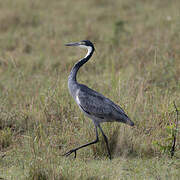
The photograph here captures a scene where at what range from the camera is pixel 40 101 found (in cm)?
697

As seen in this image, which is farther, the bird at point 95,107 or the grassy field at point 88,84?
the bird at point 95,107

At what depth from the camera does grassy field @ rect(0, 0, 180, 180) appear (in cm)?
521

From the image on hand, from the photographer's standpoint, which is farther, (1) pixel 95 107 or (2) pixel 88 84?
(2) pixel 88 84

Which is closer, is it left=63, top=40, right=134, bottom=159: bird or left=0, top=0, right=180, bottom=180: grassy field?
left=0, top=0, right=180, bottom=180: grassy field

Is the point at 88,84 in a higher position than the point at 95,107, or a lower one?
higher

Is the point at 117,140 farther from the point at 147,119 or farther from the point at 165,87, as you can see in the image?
the point at 165,87

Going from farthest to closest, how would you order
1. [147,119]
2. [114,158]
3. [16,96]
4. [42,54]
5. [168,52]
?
1. [42,54]
2. [168,52]
3. [16,96]
4. [147,119]
5. [114,158]

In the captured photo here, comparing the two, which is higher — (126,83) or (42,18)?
(42,18)

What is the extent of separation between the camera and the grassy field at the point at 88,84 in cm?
521

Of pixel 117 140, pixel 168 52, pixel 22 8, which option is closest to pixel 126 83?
pixel 117 140

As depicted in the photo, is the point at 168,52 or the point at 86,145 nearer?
the point at 86,145

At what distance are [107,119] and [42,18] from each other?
7480 mm

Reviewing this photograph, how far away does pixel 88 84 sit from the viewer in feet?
26.7

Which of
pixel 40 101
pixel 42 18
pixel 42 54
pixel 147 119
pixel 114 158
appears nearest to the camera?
pixel 114 158
